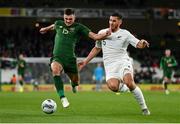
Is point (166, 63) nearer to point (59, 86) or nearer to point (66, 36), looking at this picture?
point (66, 36)

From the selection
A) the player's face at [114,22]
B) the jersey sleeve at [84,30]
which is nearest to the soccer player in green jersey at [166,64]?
the jersey sleeve at [84,30]

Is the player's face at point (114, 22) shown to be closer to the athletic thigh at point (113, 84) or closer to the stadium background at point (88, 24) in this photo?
the athletic thigh at point (113, 84)

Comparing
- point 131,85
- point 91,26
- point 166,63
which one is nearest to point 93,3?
point 91,26

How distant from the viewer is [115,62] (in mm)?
15250

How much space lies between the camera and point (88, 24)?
53812 millimetres

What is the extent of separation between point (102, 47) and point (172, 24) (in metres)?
40.1

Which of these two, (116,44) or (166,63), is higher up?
(116,44)

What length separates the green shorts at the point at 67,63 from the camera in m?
16.0

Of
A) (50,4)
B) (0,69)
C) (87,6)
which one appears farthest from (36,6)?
(0,69)

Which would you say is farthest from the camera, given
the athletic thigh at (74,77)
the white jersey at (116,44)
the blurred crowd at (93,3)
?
the blurred crowd at (93,3)

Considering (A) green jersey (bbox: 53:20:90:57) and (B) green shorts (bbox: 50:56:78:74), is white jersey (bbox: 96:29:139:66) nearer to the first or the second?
(A) green jersey (bbox: 53:20:90:57)

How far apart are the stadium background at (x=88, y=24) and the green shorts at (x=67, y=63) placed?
28020 mm

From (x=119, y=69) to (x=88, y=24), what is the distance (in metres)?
38.8

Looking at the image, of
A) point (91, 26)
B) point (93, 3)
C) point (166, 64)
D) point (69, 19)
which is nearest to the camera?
point (69, 19)
